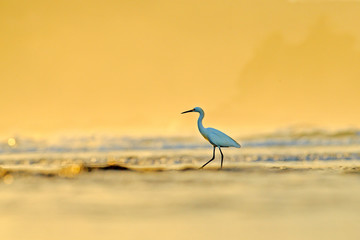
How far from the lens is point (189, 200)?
26.1 feet

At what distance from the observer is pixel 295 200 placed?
7.77m

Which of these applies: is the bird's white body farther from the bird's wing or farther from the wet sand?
the wet sand

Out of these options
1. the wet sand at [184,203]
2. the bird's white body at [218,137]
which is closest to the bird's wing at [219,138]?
the bird's white body at [218,137]

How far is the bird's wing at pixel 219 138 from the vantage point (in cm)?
1220

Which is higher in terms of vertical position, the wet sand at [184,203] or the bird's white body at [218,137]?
the bird's white body at [218,137]

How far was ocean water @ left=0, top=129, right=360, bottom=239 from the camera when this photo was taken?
6324 mm

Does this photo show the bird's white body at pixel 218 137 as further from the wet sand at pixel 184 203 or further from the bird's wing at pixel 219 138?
the wet sand at pixel 184 203

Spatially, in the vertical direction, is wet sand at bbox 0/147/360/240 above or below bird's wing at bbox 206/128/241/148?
below

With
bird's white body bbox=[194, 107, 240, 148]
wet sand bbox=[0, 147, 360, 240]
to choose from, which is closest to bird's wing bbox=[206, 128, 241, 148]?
bird's white body bbox=[194, 107, 240, 148]

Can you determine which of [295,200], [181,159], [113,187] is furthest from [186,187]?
[181,159]

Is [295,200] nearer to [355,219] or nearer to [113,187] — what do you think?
[355,219]

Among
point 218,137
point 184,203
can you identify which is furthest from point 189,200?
point 218,137

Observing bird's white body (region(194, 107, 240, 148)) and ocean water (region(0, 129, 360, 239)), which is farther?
bird's white body (region(194, 107, 240, 148))

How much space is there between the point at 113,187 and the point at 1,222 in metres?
2.73
